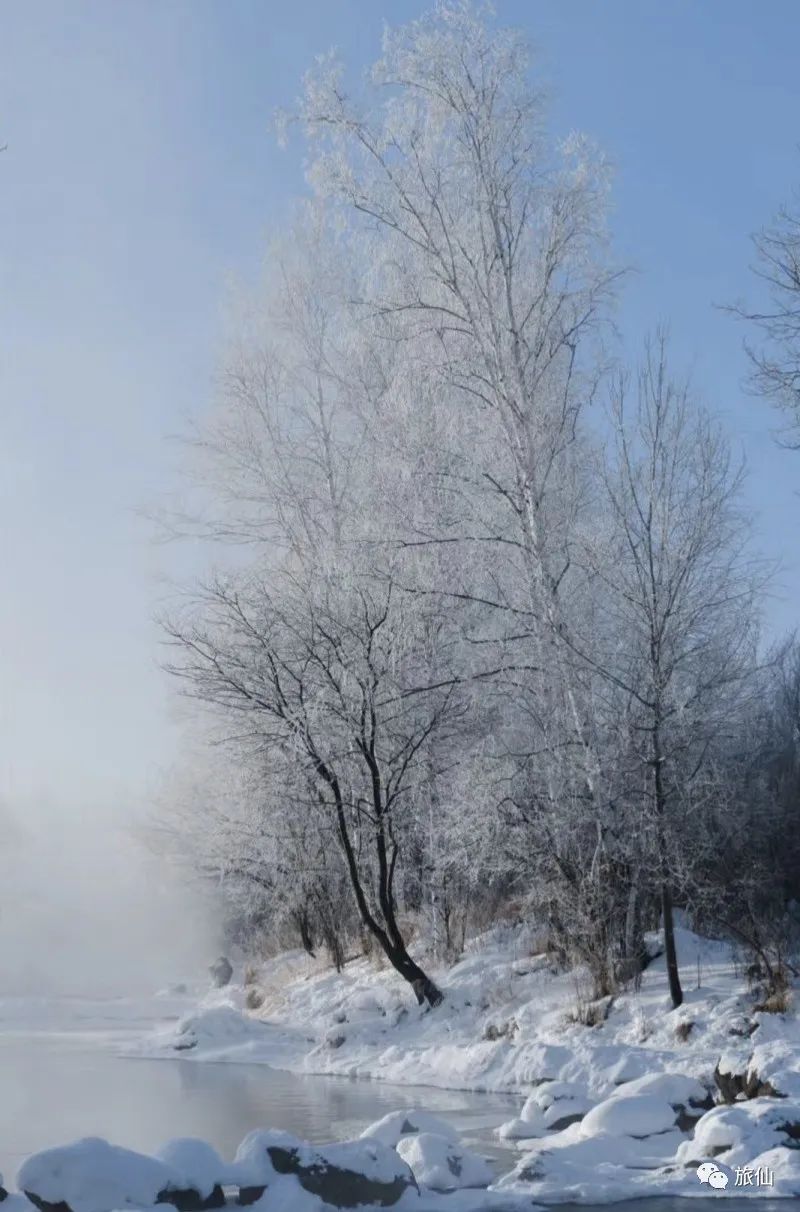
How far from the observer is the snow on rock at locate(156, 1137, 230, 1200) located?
7.07 m

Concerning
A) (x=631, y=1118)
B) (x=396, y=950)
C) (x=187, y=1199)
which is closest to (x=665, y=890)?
(x=396, y=950)

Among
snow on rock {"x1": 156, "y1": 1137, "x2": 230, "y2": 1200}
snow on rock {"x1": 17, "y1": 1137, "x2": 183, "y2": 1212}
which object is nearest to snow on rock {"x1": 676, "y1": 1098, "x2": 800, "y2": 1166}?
snow on rock {"x1": 156, "y1": 1137, "x2": 230, "y2": 1200}

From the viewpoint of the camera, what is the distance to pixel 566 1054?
11727mm

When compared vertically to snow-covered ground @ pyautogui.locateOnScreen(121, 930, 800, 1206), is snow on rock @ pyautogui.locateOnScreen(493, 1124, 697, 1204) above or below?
below

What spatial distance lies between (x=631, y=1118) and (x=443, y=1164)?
66.1 inches

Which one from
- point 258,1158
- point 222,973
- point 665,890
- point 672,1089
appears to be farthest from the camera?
point 222,973

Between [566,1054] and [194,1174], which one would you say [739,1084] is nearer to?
[566,1054]

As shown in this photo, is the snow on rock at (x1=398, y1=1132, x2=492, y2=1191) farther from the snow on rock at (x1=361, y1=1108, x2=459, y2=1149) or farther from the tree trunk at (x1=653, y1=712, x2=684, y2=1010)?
the tree trunk at (x1=653, y1=712, x2=684, y2=1010)

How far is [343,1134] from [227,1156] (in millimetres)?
1162

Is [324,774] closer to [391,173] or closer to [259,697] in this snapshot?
[259,697]

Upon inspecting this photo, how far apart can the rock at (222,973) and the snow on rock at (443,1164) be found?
63.0 feet

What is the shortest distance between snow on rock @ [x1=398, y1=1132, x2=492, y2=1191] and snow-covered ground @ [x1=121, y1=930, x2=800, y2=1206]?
2 cm

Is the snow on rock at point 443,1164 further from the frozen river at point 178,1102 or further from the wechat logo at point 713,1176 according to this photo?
the wechat logo at point 713,1176

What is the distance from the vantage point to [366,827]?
54.6ft
